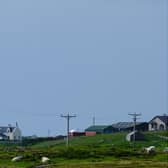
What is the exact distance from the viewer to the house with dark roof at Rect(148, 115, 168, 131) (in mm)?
127000

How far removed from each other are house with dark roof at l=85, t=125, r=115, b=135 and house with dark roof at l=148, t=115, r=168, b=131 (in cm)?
922

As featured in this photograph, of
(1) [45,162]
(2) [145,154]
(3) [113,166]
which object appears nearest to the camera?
(3) [113,166]

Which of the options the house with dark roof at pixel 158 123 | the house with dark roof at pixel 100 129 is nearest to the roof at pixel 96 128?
the house with dark roof at pixel 100 129

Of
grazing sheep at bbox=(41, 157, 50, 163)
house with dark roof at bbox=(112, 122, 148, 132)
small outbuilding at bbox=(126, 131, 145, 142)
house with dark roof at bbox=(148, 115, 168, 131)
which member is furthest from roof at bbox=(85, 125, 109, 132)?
grazing sheep at bbox=(41, 157, 50, 163)

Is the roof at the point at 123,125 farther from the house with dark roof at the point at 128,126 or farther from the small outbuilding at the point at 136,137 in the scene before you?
the small outbuilding at the point at 136,137

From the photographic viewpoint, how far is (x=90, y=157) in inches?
2495

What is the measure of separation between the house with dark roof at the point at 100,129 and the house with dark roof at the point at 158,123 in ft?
30.2

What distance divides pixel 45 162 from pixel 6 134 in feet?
302

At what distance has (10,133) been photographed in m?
148

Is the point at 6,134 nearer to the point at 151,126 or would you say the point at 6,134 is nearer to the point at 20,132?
the point at 20,132

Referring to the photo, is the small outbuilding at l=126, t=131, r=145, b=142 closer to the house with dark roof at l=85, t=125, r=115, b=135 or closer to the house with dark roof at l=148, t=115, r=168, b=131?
the house with dark roof at l=148, t=115, r=168, b=131

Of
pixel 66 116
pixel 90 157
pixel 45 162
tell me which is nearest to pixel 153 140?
pixel 66 116

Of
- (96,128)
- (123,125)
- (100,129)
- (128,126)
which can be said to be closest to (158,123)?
(128,126)

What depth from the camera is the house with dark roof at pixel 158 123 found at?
127000 millimetres
